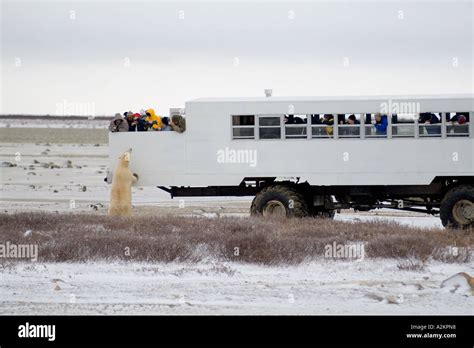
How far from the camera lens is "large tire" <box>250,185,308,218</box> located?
20969 mm

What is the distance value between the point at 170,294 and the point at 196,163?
7188 mm

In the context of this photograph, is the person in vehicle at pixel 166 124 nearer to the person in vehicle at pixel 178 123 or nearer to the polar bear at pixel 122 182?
the person in vehicle at pixel 178 123

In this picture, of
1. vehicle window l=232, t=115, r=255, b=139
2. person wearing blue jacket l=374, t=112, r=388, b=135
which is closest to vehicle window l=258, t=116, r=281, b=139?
vehicle window l=232, t=115, r=255, b=139

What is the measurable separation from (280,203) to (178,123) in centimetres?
294

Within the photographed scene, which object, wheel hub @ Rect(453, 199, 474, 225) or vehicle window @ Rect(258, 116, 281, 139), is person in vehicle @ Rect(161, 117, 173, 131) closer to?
vehicle window @ Rect(258, 116, 281, 139)

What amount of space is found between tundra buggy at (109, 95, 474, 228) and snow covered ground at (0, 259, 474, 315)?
4.83 m

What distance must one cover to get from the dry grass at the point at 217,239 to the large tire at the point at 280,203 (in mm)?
849

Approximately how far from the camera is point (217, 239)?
17266mm

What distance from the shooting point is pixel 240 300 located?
13.7 m

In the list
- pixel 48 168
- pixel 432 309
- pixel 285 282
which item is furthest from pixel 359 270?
pixel 48 168

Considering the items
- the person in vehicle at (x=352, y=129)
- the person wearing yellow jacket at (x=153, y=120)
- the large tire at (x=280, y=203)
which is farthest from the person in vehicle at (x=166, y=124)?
the person in vehicle at (x=352, y=129)

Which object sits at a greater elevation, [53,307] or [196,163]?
[196,163]

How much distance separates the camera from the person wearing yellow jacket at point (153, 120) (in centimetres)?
2158

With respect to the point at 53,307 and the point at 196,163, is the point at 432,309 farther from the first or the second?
the point at 196,163
